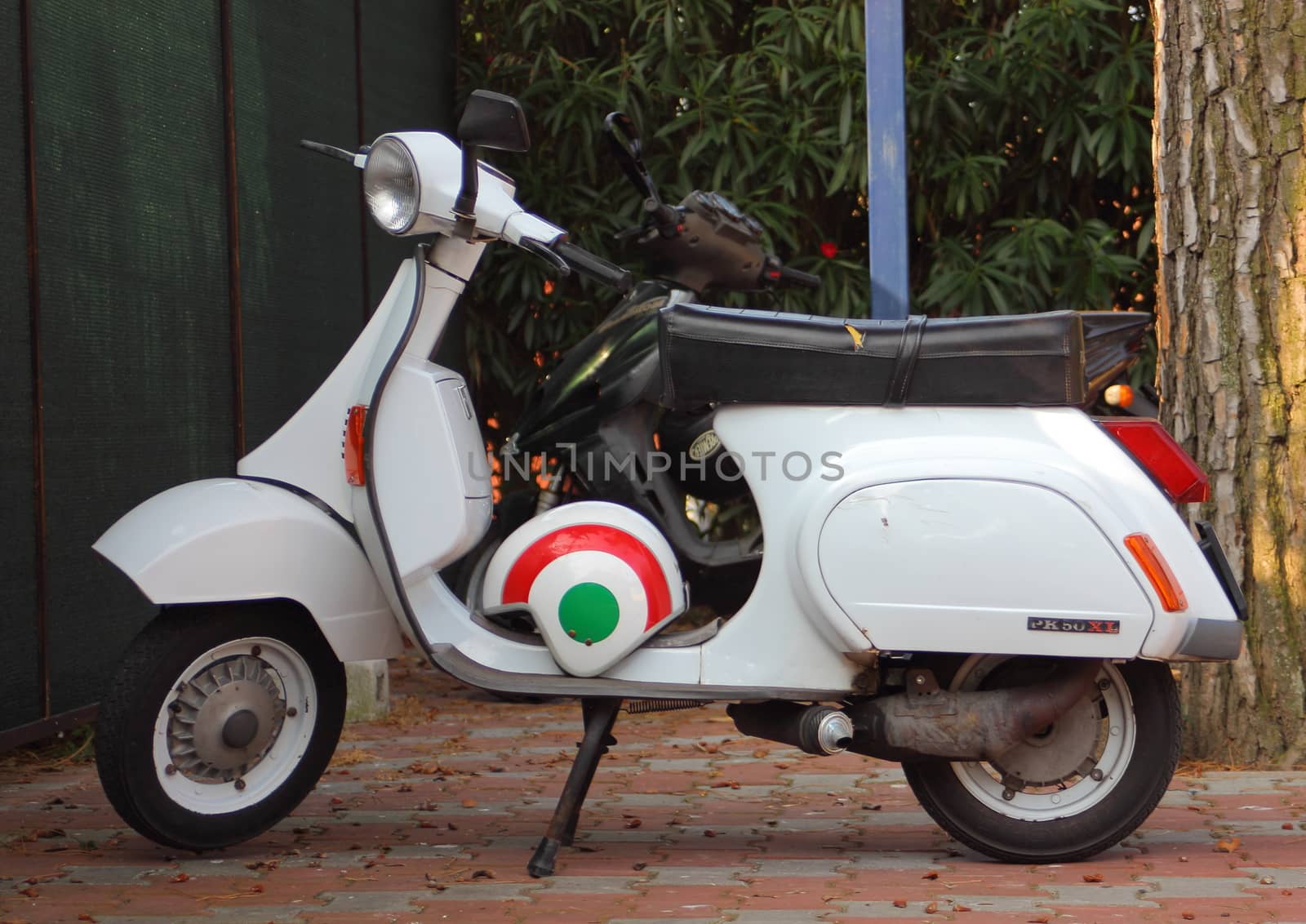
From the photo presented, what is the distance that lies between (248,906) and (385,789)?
4.21ft

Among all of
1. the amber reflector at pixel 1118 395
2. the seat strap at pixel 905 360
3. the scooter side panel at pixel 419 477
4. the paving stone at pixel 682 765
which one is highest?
the seat strap at pixel 905 360

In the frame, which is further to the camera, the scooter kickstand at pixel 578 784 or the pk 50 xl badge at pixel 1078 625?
the scooter kickstand at pixel 578 784

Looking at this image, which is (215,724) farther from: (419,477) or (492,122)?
(492,122)

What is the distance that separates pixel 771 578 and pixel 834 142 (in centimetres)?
377

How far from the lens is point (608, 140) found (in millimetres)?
3826

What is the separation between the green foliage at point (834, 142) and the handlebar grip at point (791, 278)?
201 cm

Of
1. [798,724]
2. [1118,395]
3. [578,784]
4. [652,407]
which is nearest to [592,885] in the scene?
[578,784]

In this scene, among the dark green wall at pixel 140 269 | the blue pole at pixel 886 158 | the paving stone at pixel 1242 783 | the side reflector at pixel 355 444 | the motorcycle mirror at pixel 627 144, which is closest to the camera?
the side reflector at pixel 355 444

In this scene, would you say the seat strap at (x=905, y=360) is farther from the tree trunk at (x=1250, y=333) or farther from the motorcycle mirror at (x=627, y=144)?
the tree trunk at (x=1250, y=333)

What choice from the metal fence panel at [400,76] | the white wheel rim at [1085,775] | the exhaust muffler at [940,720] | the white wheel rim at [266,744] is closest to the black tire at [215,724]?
the white wheel rim at [266,744]

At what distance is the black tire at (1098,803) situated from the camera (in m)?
3.37

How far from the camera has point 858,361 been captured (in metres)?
3.39

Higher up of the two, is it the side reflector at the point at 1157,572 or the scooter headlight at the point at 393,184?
the scooter headlight at the point at 393,184

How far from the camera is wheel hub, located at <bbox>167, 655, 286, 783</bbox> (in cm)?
341
